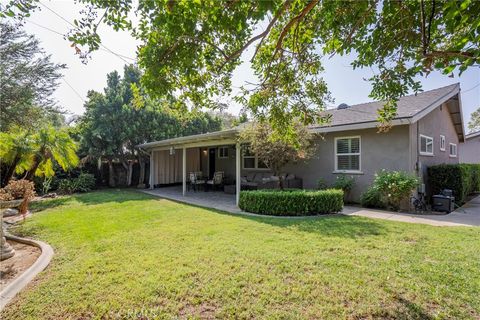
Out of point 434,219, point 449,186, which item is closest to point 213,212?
point 434,219

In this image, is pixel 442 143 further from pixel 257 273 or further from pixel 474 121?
pixel 474 121

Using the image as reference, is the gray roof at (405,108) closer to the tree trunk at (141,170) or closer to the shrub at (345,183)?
the shrub at (345,183)

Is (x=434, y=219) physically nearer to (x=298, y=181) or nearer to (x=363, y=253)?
(x=363, y=253)

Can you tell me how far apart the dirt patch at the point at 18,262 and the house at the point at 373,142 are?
633 centimetres

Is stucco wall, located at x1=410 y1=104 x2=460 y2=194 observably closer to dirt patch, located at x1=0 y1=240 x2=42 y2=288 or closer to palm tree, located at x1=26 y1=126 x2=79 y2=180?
palm tree, located at x1=26 y1=126 x2=79 y2=180

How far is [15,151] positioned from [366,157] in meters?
10.4

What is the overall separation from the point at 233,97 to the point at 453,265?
16.2 ft

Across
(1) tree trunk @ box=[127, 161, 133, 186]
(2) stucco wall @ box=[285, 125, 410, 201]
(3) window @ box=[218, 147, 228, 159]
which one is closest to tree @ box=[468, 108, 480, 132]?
(2) stucco wall @ box=[285, 125, 410, 201]

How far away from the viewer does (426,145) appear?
10.0 metres

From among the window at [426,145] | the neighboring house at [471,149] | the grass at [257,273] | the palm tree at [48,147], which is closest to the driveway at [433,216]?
the grass at [257,273]

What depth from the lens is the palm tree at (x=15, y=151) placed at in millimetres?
4359

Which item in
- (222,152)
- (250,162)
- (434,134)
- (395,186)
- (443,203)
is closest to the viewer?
(395,186)

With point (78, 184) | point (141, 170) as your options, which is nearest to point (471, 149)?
point (141, 170)

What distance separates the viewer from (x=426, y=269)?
3.69 meters
